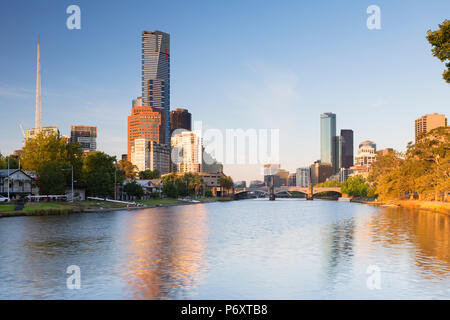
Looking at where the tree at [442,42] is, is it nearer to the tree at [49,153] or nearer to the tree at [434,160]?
the tree at [434,160]

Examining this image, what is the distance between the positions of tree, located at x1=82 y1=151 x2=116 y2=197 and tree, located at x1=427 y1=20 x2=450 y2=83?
10892 cm

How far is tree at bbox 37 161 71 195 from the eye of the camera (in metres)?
118

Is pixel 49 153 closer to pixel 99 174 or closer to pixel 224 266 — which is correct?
pixel 99 174

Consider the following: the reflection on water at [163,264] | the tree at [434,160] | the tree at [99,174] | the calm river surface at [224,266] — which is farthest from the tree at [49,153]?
the tree at [434,160]

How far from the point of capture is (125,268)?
33219mm

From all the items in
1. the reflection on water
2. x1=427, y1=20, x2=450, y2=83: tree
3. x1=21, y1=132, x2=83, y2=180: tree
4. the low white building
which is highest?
x1=427, y1=20, x2=450, y2=83: tree

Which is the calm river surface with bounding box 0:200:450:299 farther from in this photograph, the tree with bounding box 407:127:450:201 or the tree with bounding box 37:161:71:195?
the tree with bounding box 407:127:450:201

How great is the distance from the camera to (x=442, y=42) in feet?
137

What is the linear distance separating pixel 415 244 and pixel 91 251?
34185 mm

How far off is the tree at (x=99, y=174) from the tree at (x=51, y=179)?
1232cm

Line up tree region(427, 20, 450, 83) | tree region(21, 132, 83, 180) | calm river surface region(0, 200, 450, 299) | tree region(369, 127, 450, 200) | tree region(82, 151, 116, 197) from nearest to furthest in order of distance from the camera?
calm river surface region(0, 200, 450, 299) → tree region(427, 20, 450, 83) → tree region(369, 127, 450, 200) → tree region(82, 151, 116, 197) → tree region(21, 132, 83, 180)

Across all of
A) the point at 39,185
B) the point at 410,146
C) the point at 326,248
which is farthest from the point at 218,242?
the point at 410,146

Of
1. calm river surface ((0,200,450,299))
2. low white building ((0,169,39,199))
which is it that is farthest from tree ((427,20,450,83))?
low white building ((0,169,39,199))
